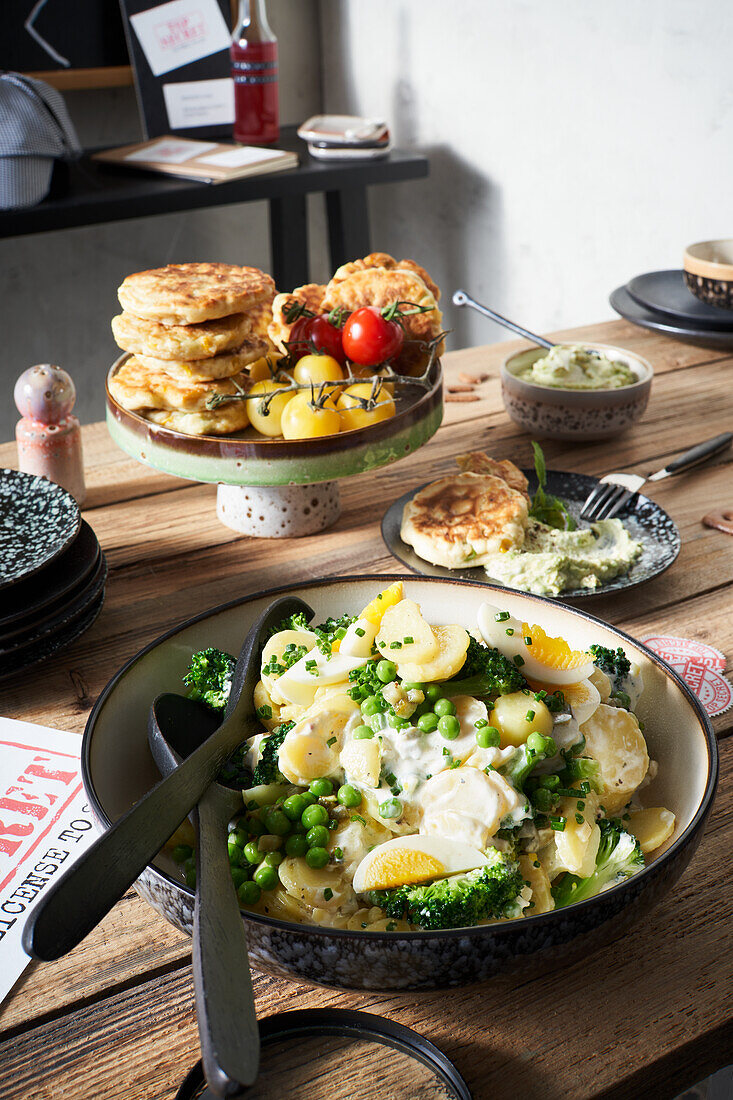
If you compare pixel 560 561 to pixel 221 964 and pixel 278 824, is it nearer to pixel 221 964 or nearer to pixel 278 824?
pixel 278 824

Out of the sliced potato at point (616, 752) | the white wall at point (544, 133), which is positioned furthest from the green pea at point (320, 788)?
the white wall at point (544, 133)

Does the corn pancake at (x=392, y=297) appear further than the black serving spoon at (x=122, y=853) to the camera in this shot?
Yes

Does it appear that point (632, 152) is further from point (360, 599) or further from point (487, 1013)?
point (487, 1013)

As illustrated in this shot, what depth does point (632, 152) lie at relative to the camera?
286 centimetres

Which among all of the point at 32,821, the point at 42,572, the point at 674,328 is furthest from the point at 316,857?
the point at 674,328

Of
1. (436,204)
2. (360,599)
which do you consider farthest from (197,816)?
(436,204)

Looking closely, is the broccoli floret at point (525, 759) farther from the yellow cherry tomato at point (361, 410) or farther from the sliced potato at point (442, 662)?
the yellow cherry tomato at point (361, 410)

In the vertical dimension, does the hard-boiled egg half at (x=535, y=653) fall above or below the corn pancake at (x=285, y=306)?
below

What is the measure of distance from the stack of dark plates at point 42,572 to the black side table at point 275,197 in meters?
2.14

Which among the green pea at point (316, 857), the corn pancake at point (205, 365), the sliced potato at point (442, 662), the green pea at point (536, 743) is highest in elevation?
the corn pancake at point (205, 365)

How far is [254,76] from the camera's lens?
355 centimetres

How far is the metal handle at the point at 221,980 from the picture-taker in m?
0.45

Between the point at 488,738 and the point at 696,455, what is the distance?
1.06 meters

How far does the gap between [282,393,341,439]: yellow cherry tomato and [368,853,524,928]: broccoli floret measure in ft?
2.45
